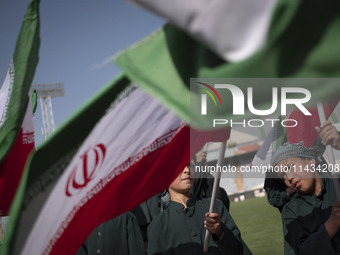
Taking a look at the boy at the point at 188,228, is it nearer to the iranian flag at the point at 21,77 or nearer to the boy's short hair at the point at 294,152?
the boy's short hair at the point at 294,152

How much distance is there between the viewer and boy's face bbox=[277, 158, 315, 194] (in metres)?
3.10

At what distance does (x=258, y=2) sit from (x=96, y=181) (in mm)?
1288

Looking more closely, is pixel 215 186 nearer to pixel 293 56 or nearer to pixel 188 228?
pixel 188 228

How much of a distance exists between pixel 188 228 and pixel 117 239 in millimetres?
741

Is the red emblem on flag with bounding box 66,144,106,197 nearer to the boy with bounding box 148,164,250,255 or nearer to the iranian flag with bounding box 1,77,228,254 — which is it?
the iranian flag with bounding box 1,77,228,254

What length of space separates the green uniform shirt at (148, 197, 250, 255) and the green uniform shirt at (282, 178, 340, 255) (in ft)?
1.15

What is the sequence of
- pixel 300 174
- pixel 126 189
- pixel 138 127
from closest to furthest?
pixel 138 127 < pixel 126 189 < pixel 300 174

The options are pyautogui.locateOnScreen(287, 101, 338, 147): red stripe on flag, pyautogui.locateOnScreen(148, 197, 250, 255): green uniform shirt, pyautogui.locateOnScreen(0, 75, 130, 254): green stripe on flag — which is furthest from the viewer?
pyautogui.locateOnScreen(287, 101, 338, 147): red stripe on flag

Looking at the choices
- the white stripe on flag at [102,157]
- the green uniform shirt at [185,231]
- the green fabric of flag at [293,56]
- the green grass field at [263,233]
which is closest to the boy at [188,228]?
the green uniform shirt at [185,231]

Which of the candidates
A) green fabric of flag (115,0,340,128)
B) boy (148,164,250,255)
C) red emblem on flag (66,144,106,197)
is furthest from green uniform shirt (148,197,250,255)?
green fabric of flag (115,0,340,128)

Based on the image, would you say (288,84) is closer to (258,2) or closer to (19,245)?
(258,2)

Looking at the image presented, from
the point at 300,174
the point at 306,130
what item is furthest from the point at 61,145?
the point at 306,130

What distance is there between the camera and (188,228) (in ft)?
10.8

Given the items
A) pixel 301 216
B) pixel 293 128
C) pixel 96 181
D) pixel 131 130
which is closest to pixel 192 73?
pixel 131 130
